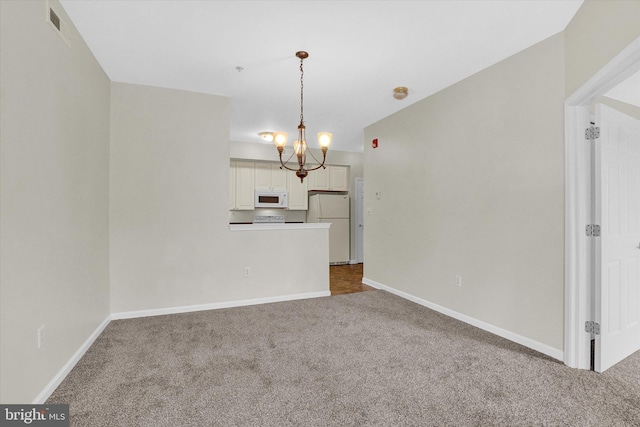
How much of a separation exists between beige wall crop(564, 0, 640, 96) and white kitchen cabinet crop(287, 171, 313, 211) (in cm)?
484

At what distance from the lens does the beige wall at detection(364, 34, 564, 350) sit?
2428 millimetres

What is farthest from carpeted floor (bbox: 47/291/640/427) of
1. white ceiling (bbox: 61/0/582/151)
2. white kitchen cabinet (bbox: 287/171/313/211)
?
white kitchen cabinet (bbox: 287/171/313/211)

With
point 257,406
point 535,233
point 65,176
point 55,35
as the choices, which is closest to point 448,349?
point 535,233

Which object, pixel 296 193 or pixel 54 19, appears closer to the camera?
pixel 54 19

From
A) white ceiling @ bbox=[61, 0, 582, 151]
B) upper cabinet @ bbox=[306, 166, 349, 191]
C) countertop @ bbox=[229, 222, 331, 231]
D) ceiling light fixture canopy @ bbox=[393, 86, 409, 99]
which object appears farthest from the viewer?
upper cabinet @ bbox=[306, 166, 349, 191]

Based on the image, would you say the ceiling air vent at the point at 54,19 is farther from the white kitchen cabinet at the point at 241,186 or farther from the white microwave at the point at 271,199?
the white microwave at the point at 271,199

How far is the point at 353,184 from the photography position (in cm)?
703

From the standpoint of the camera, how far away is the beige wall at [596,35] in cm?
161

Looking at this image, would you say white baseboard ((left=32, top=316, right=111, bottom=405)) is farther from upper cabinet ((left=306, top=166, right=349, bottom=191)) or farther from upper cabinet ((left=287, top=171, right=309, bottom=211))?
upper cabinet ((left=306, top=166, right=349, bottom=191))

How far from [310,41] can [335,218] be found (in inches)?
174

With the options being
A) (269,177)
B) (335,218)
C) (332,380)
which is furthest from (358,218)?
(332,380)

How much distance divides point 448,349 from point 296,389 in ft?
4.34

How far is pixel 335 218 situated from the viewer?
6680mm

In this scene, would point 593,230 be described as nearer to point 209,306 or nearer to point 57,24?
point 209,306
